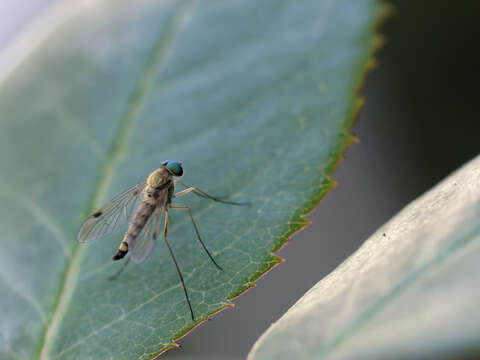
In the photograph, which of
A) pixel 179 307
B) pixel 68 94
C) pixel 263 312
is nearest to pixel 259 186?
pixel 179 307

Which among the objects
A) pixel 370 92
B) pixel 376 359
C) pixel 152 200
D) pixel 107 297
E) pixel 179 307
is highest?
pixel 370 92

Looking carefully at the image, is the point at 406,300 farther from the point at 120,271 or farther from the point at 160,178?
the point at 160,178

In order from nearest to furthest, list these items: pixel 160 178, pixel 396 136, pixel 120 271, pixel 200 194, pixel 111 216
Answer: pixel 120 271 < pixel 200 194 < pixel 111 216 < pixel 160 178 < pixel 396 136

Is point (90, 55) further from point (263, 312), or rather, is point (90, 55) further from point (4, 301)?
point (263, 312)

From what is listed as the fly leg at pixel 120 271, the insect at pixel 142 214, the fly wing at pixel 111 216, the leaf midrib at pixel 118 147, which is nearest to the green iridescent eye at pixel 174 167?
the insect at pixel 142 214

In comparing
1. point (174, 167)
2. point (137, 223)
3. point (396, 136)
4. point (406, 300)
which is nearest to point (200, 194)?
point (174, 167)

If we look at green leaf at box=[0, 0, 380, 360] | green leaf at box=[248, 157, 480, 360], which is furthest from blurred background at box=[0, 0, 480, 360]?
green leaf at box=[248, 157, 480, 360]
